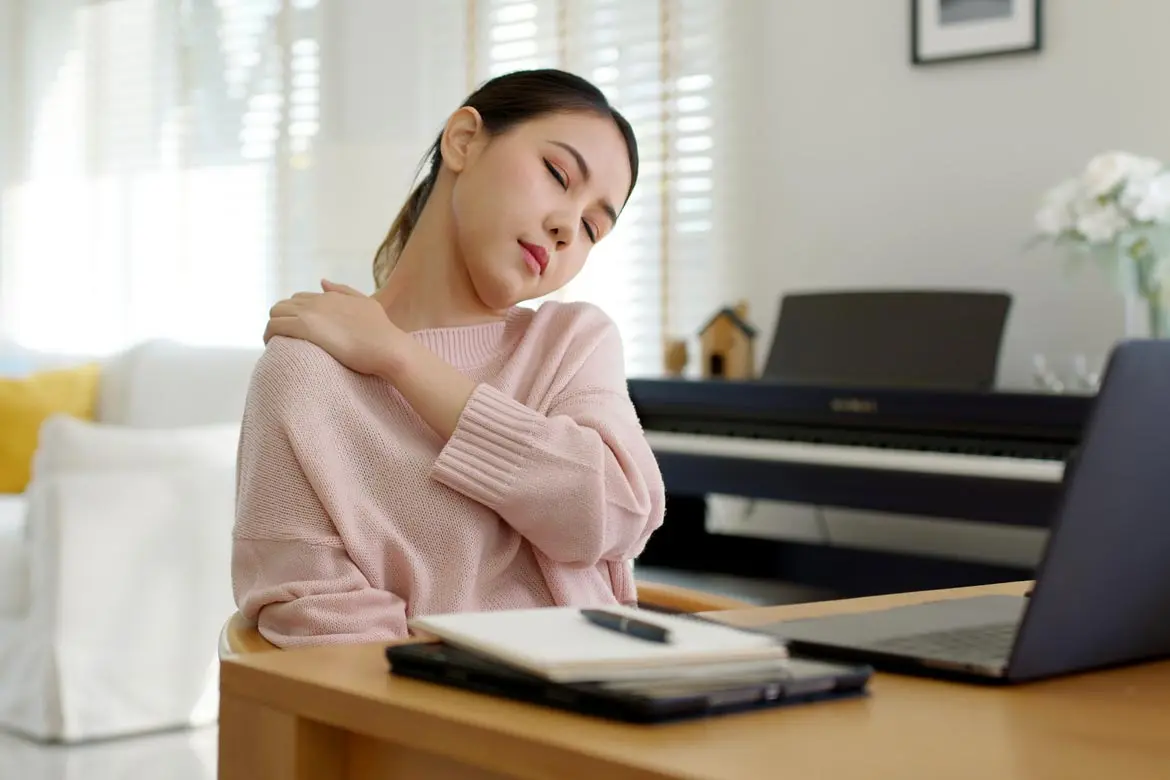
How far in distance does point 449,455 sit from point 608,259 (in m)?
3.20

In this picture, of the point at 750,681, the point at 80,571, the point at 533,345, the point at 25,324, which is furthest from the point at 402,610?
the point at 25,324

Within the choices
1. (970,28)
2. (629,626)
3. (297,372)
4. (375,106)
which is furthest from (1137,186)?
(375,106)

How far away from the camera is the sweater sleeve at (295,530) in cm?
130

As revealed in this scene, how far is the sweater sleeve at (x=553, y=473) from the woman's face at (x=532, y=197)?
18 cm

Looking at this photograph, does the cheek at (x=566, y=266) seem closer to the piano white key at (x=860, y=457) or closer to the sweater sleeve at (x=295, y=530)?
the sweater sleeve at (x=295, y=530)

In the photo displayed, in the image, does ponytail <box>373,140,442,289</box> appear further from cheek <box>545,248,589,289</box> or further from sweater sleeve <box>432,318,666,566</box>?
sweater sleeve <box>432,318,666,566</box>

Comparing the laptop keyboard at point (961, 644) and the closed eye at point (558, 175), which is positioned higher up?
the closed eye at point (558, 175)

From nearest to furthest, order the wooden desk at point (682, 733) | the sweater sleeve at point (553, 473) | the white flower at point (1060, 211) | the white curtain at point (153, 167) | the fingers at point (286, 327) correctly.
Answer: the wooden desk at point (682, 733), the sweater sleeve at point (553, 473), the fingers at point (286, 327), the white flower at point (1060, 211), the white curtain at point (153, 167)

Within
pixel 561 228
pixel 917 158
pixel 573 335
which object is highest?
pixel 917 158

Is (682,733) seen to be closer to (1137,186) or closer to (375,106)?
(1137,186)

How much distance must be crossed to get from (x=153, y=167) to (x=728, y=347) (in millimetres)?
3040

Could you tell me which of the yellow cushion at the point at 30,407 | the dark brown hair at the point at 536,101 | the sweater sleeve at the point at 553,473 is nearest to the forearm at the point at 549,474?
the sweater sleeve at the point at 553,473

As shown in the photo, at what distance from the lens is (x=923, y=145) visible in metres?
3.87

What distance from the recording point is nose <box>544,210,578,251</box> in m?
1.44
